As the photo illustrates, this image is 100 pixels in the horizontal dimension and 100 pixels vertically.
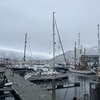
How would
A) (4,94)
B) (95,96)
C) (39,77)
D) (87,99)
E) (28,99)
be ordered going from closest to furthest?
(95,96), (87,99), (28,99), (4,94), (39,77)

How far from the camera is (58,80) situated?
165 ft

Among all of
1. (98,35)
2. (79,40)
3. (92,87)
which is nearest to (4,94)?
(92,87)

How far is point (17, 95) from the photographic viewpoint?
21125mm

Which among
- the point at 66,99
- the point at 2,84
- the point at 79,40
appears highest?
the point at 79,40

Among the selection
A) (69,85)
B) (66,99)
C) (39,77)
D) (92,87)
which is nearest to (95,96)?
(92,87)

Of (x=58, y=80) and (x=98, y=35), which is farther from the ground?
(x=98, y=35)

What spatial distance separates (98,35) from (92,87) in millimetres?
75127

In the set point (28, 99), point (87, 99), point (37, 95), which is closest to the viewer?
point (87, 99)

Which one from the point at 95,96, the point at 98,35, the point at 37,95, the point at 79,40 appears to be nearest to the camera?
the point at 95,96

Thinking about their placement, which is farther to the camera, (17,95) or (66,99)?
(66,99)

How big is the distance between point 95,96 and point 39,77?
3773 centimetres

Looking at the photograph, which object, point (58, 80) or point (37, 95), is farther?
point (58, 80)

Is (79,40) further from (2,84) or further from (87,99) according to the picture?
(87,99)

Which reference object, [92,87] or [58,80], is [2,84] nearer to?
[92,87]
